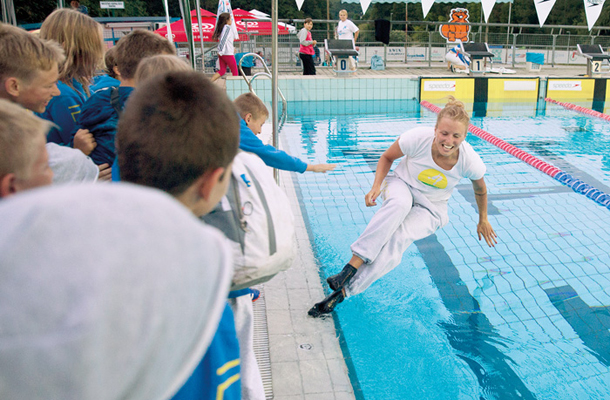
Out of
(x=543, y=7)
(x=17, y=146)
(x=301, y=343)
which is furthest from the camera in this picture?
(x=543, y=7)

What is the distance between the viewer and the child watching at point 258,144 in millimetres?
2121

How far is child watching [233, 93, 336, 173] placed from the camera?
212 cm

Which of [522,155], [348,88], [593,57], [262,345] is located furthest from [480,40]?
[262,345]

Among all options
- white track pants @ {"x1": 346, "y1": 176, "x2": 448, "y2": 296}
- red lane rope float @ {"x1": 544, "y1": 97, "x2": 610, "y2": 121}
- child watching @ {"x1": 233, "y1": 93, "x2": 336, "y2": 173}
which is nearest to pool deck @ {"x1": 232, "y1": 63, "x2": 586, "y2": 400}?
white track pants @ {"x1": 346, "y1": 176, "x2": 448, "y2": 296}

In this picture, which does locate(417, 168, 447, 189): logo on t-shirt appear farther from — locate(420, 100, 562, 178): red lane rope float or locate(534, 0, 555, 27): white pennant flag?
locate(534, 0, 555, 27): white pennant flag

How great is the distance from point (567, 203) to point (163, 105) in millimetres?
5582

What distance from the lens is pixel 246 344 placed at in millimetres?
1583

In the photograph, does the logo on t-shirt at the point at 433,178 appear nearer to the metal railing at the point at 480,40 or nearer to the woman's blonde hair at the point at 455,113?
the woman's blonde hair at the point at 455,113

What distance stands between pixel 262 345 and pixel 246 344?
3.73 ft

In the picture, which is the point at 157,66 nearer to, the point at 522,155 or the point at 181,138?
the point at 181,138

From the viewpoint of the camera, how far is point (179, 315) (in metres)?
0.43

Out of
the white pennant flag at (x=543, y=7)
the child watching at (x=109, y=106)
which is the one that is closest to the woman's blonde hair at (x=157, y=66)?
the child watching at (x=109, y=106)

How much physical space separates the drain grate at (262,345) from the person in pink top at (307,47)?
11.1m

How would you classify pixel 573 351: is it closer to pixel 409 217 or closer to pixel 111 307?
pixel 409 217
